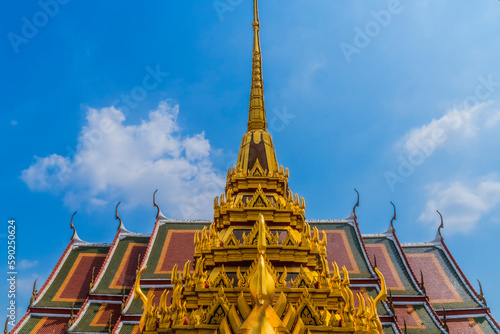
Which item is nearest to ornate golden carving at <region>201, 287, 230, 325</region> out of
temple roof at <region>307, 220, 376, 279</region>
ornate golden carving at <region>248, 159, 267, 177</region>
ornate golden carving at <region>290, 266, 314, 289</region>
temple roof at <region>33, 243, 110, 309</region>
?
ornate golden carving at <region>290, 266, 314, 289</region>

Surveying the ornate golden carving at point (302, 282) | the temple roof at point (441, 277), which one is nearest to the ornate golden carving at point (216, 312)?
the ornate golden carving at point (302, 282)

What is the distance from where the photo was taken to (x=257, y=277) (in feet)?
17.0

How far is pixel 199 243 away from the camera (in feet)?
25.3

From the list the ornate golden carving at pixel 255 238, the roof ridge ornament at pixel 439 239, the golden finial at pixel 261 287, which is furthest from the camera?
the roof ridge ornament at pixel 439 239

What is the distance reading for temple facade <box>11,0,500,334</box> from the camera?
20.1ft

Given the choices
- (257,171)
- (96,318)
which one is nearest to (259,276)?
(257,171)

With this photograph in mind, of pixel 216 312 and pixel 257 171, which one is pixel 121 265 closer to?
pixel 257 171

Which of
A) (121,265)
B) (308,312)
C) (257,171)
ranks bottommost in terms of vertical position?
(308,312)

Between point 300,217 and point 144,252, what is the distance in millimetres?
10088

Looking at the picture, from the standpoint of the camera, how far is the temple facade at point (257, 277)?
6141mm

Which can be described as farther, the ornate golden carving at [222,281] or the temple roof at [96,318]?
the temple roof at [96,318]

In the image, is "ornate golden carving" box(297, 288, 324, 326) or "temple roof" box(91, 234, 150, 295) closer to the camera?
"ornate golden carving" box(297, 288, 324, 326)

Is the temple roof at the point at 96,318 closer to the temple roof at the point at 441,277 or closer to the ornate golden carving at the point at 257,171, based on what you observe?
the ornate golden carving at the point at 257,171

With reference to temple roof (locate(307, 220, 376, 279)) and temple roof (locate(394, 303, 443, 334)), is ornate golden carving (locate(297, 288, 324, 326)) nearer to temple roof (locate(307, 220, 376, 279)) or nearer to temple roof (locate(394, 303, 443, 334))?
temple roof (locate(394, 303, 443, 334))
